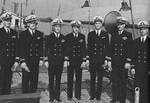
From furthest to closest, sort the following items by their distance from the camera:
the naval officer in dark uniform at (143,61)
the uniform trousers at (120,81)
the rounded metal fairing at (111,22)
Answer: the rounded metal fairing at (111,22)
the uniform trousers at (120,81)
the naval officer in dark uniform at (143,61)

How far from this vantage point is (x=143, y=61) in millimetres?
5723

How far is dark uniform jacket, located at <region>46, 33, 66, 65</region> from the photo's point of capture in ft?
19.5

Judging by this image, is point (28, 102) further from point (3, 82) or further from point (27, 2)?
point (27, 2)

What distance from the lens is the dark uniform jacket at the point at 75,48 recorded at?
6.09 m

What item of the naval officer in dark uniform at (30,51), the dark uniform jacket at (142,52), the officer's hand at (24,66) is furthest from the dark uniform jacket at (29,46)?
the dark uniform jacket at (142,52)

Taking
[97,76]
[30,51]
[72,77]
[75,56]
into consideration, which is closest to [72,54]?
[75,56]

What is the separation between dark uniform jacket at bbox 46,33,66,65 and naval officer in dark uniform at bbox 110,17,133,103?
114 cm

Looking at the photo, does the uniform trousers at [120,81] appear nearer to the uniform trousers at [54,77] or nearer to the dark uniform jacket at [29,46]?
the uniform trousers at [54,77]

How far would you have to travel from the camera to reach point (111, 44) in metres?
6.09

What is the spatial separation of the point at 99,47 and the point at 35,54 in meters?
1.46

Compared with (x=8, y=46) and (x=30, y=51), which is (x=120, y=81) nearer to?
(x=30, y=51)

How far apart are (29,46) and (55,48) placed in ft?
1.88

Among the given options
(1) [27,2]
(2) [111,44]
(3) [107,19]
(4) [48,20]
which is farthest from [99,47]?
(1) [27,2]

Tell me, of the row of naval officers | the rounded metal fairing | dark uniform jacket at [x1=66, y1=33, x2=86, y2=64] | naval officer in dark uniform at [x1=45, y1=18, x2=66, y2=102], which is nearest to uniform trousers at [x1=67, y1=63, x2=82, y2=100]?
the row of naval officers
